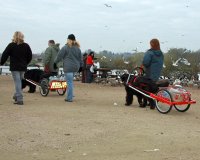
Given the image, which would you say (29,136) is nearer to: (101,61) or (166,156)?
(166,156)

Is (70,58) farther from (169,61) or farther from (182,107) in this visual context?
(169,61)

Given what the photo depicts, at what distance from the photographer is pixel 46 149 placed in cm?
733

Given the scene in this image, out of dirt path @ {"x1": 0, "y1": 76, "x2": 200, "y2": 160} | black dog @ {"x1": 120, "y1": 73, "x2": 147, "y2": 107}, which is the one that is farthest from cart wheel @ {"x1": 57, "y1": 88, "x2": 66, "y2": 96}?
black dog @ {"x1": 120, "y1": 73, "x2": 147, "y2": 107}

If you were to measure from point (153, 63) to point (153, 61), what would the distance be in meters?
0.06

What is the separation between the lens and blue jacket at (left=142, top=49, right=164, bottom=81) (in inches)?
488

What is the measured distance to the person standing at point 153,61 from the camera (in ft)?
40.7

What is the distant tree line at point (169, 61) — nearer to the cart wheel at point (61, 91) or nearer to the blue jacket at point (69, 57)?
the cart wheel at point (61, 91)

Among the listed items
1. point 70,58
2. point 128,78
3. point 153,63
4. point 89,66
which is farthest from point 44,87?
point 89,66

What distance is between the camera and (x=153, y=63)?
12484 mm

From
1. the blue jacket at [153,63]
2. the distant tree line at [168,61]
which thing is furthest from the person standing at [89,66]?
the blue jacket at [153,63]

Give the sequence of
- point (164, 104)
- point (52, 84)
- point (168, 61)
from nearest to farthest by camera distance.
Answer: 1. point (164, 104)
2. point (52, 84)
3. point (168, 61)

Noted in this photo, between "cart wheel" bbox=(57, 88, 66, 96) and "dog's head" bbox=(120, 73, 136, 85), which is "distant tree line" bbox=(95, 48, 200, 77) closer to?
"cart wheel" bbox=(57, 88, 66, 96)

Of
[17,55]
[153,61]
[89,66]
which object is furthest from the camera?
[89,66]

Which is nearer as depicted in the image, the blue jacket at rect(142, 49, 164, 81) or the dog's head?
the blue jacket at rect(142, 49, 164, 81)
